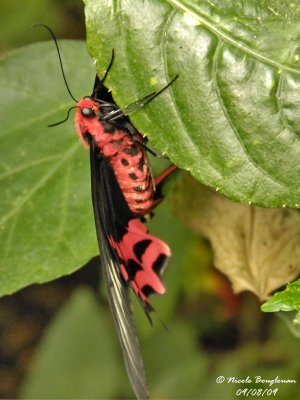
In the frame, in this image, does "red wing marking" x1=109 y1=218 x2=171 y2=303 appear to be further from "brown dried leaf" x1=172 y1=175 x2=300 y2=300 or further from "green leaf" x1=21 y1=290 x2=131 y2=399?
"green leaf" x1=21 y1=290 x2=131 y2=399

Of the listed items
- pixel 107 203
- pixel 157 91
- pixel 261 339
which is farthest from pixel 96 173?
pixel 261 339

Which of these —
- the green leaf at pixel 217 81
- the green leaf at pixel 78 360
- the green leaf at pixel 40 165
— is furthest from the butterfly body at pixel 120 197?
the green leaf at pixel 78 360

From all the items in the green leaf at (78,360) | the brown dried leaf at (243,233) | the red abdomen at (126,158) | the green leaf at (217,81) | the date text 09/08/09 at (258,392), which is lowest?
the green leaf at (78,360)

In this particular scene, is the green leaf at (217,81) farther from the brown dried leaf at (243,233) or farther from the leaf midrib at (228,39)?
the brown dried leaf at (243,233)

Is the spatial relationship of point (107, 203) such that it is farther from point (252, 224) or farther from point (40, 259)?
point (252, 224)

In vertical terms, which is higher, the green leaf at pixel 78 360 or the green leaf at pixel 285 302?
the green leaf at pixel 285 302

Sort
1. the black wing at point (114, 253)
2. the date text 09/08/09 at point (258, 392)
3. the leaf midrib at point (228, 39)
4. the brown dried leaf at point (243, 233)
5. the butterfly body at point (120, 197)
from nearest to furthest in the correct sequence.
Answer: the leaf midrib at point (228, 39) < the black wing at point (114, 253) < the butterfly body at point (120, 197) < the brown dried leaf at point (243, 233) < the date text 09/08/09 at point (258, 392)
